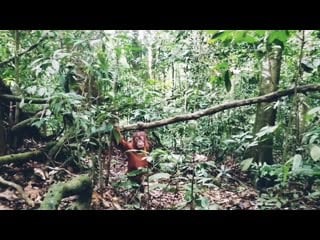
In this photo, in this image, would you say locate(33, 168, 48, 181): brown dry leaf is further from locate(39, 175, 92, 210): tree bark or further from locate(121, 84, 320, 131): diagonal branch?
locate(121, 84, 320, 131): diagonal branch

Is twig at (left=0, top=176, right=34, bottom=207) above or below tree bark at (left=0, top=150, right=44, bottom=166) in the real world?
below

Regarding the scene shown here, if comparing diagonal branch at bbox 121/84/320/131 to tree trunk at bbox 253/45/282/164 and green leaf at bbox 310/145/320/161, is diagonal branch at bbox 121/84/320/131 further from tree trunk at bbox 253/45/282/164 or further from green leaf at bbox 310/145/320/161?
green leaf at bbox 310/145/320/161

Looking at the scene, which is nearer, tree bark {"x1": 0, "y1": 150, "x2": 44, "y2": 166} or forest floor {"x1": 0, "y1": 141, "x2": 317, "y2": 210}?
forest floor {"x1": 0, "y1": 141, "x2": 317, "y2": 210}

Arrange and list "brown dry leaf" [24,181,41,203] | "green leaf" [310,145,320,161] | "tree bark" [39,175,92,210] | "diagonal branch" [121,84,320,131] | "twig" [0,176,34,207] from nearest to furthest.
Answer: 1. "green leaf" [310,145,320,161]
2. "tree bark" [39,175,92,210]
3. "twig" [0,176,34,207]
4. "brown dry leaf" [24,181,41,203]
5. "diagonal branch" [121,84,320,131]

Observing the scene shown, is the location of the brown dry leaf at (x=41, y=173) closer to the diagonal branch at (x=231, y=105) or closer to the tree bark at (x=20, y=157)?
the tree bark at (x=20, y=157)

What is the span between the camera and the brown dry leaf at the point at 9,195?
8.31 feet

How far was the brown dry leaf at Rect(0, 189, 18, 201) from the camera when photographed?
8.31ft

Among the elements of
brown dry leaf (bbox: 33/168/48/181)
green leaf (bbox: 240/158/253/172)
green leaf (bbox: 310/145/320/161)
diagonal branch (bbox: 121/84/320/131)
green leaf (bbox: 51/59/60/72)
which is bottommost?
brown dry leaf (bbox: 33/168/48/181)

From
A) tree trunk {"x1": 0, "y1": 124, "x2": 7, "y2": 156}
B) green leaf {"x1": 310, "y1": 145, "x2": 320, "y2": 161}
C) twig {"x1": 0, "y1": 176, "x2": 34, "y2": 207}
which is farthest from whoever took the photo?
tree trunk {"x1": 0, "y1": 124, "x2": 7, "y2": 156}

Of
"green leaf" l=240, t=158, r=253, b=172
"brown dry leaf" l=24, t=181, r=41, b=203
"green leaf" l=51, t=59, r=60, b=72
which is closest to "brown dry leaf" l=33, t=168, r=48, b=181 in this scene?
"brown dry leaf" l=24, t=181, r=41, b=203
